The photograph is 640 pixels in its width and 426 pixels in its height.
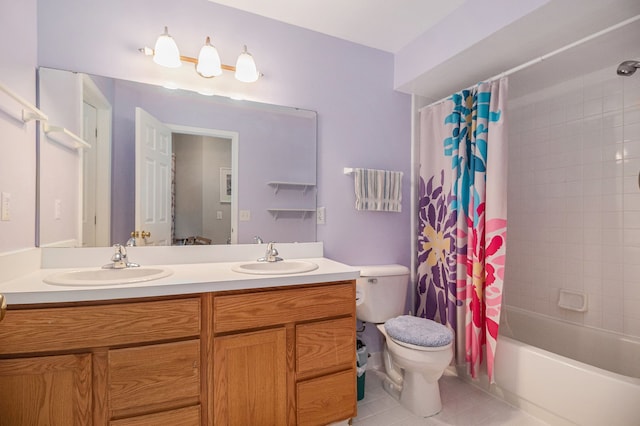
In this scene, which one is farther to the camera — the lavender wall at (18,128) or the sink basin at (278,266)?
the sink basin at (278,266)

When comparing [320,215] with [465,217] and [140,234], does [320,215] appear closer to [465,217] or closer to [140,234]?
[465,217]

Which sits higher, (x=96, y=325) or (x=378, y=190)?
(x=378, y=190)

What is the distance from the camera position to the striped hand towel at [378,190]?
2.13 meters

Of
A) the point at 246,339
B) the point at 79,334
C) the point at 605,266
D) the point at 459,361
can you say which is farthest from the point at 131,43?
the point at 605,266

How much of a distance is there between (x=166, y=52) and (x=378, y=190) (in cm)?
157

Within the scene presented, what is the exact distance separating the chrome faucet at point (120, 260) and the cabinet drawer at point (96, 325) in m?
0.41

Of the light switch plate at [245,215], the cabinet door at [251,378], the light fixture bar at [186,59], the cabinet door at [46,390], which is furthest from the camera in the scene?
the light switch plate at [245,215]

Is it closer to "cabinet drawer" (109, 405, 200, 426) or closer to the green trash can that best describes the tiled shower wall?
the green trash can

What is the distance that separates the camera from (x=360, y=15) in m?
1.90

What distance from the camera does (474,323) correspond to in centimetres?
183

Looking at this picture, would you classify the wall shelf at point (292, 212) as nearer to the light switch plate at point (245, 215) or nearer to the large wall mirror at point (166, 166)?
the large wall mirror at point (166, 166)

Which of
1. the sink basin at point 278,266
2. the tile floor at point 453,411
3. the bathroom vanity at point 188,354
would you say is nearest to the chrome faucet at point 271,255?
the sink basin at point 278,266

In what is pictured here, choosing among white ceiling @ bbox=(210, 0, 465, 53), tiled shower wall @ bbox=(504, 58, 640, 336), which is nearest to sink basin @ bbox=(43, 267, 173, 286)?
white ceiling @ bbox=(210, 0, 465, 53)

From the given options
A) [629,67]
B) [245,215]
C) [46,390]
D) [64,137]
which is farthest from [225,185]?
[629,67]
